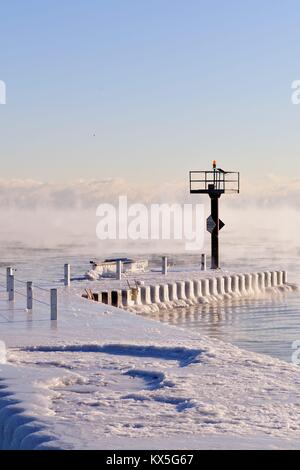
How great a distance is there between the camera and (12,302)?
23094mm

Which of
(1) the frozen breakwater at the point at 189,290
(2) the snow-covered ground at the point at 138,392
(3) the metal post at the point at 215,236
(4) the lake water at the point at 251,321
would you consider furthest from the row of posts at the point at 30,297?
(3) the metal post at the point at 215,236

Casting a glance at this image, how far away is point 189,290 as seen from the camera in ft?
105

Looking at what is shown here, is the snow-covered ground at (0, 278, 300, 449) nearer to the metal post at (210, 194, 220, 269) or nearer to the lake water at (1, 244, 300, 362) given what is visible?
the lake water at (1, 244, 300, 362)

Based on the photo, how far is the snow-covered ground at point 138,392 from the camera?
9.88m

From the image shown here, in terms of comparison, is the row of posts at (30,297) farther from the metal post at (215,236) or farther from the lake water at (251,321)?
the metal post at (215,236)

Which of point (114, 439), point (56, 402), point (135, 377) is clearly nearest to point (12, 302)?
point (135, 377)

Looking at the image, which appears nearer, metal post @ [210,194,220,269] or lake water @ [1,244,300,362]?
lake water @ [1,244,300,362]

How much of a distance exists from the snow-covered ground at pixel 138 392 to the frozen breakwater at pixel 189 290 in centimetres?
1012

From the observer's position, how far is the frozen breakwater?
94.6ft

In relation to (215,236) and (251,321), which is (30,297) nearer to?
(251,321)

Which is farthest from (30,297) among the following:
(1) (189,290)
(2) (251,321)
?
(1) (189,290)

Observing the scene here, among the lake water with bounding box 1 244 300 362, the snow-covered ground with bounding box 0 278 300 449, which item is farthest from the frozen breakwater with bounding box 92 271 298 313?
the snow-covered ground with bounding box 0 278 300 449

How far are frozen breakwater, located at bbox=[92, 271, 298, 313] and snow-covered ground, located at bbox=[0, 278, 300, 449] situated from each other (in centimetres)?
1012

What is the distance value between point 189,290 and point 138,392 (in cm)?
1980
